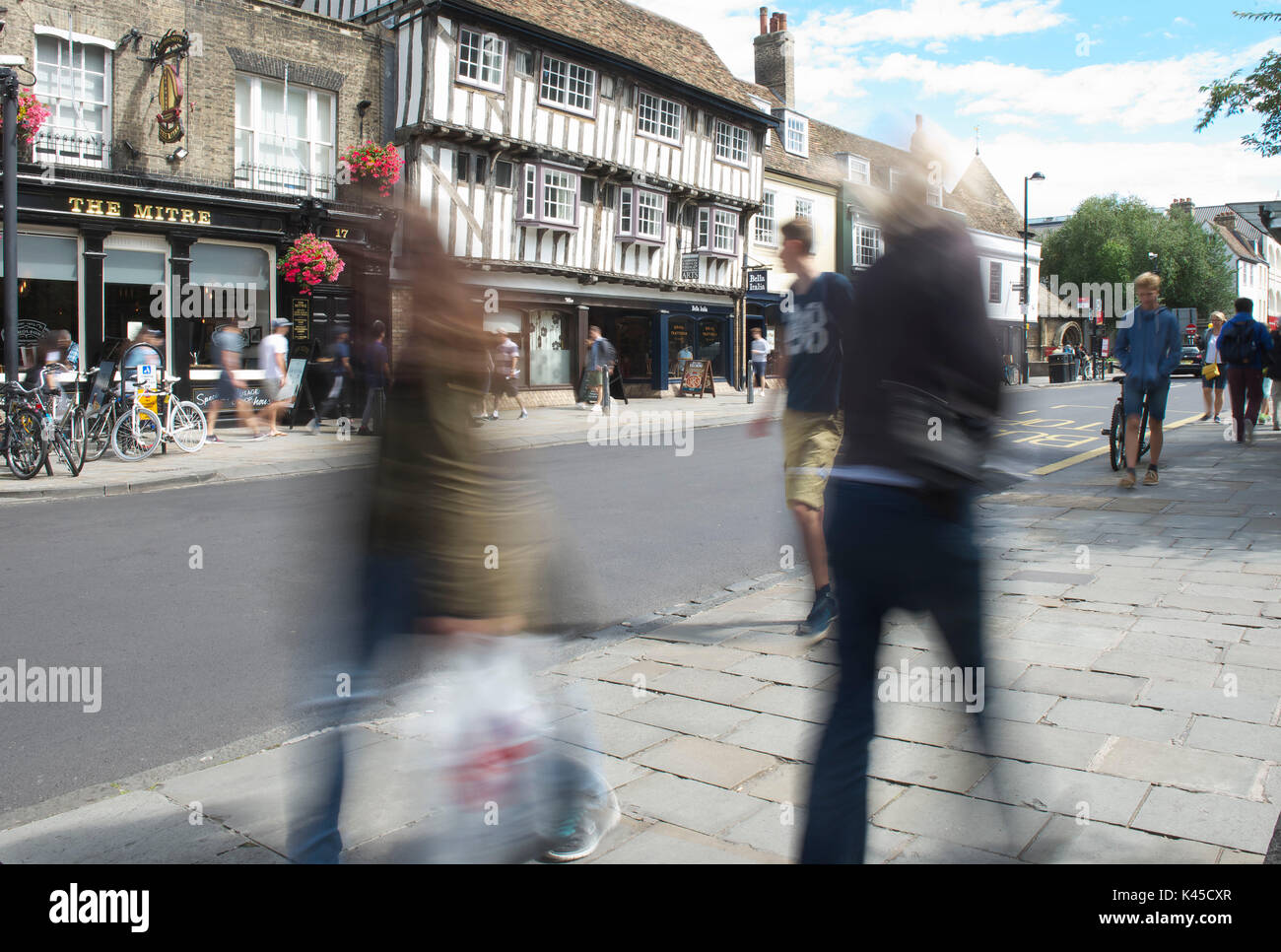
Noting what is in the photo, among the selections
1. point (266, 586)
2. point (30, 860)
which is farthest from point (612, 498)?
point (30, 860)

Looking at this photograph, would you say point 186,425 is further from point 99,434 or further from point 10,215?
point 10,215

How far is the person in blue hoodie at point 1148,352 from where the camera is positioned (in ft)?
27.0

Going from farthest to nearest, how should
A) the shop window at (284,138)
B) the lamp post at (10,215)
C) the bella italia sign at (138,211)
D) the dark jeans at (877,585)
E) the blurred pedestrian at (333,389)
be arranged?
the shop window at (284,138)
the bella italia sign at (138,211)
the blurred pedestrian at (333,389)
the lamp post at (10,215)
the dark jeans at (877,585)

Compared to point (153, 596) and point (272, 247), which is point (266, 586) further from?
point (272, 247)

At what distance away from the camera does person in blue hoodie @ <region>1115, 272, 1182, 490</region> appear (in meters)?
8.22

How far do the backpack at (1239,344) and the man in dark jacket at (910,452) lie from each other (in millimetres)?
11611

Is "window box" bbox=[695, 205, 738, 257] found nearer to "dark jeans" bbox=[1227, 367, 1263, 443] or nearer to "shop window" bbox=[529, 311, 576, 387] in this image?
"shop window" bbox=[529, 311, 576, 387]

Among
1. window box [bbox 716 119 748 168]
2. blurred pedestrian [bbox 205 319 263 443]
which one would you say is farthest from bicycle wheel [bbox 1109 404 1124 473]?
window box [bbox 716 119 748 168]

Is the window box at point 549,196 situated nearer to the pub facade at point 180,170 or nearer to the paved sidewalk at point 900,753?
the pub facade at point 180,170

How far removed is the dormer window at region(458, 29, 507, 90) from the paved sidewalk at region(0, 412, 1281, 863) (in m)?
18.8

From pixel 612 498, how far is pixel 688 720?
18.6 ft

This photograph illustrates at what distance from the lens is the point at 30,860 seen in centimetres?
274

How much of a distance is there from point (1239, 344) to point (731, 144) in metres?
19.6

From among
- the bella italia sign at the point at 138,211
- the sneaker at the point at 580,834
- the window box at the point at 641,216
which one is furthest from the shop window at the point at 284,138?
the sneaker at the point at 580,834
